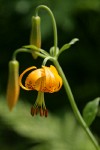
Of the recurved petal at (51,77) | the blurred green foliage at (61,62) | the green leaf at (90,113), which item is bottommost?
the green leaf at (90,113)

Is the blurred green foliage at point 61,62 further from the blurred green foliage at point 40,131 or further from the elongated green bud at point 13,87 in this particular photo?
the elongated green bud at point 13,87

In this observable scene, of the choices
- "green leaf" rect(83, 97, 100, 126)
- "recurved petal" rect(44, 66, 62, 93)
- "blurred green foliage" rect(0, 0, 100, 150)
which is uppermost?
"blurred green foliage" rect(0, 0, 100, 150)

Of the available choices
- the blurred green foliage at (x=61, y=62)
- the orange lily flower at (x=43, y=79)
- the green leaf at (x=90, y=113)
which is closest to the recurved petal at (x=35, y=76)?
the orange lily flower at (x=43, y=79)

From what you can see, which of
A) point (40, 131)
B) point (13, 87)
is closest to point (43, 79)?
point (13, 87)

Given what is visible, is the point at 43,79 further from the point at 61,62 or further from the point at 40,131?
the point at 61,62

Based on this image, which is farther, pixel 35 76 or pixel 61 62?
pixel 61 62

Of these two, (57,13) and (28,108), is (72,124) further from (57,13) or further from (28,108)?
(57,13)

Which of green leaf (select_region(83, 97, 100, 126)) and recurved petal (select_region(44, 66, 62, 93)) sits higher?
recurved petal (select_region(44, 66, 62, 93))

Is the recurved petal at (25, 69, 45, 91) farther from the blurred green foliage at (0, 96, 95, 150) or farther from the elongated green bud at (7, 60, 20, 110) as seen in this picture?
the blurred green foliage at (0, 96, 95, 150)

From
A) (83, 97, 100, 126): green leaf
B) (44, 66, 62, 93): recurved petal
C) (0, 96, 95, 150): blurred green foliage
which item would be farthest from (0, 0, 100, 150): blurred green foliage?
(44, 66, 62, 93): recurved petal
